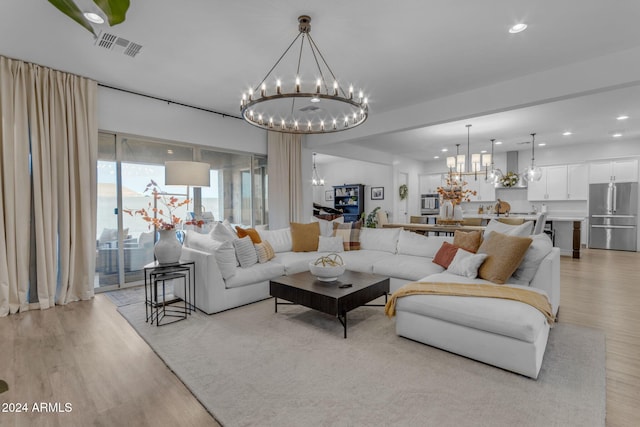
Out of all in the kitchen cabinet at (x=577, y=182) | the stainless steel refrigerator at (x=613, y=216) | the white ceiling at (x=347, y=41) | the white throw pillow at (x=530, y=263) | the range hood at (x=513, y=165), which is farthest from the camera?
the range hood at (x=513, y=165)

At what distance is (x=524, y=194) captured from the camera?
898 centimetres

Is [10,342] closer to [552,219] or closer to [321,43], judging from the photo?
[321,43]

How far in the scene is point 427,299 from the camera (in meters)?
2.59

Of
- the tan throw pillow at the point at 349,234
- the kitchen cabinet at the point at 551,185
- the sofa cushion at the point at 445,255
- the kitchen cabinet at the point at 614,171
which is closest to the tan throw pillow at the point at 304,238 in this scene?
the tan throw pillow at the point at 349,234

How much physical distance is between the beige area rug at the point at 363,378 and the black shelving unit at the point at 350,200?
25.3ft

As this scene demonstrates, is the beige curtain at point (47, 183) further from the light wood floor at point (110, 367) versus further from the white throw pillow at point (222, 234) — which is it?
the white throw pillow at point (222, 234)

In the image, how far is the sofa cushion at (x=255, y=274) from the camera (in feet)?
11.6

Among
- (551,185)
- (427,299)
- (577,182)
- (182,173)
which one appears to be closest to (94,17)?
(182,173)

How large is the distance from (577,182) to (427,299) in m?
8.07

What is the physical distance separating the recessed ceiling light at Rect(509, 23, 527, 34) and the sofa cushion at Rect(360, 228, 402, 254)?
2.76 metres

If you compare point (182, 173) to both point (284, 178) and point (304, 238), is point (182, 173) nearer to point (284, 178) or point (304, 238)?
point (304, 238)

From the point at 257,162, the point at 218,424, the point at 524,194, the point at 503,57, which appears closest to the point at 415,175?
the point at 524,194

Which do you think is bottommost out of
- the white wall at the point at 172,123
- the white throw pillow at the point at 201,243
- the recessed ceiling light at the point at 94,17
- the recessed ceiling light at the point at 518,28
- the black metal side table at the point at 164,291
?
the black metal side table at the point at 164,291

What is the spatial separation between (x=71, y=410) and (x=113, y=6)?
7.77ft
